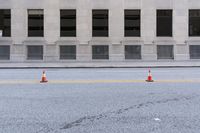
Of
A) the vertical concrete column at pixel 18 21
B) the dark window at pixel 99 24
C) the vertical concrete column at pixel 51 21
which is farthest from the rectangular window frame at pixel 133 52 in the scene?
the vertical concrete column at pixel 18 21

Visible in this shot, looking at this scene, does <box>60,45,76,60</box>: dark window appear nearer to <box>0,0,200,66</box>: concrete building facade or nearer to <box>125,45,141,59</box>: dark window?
<box>0,0,200,66</box>: concrete building facade

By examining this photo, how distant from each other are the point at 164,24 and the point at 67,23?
9.24 metres

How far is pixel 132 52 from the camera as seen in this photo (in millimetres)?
33438

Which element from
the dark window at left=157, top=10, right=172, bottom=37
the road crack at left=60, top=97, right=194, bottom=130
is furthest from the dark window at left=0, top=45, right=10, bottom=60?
the road crack at left=60, top=97, right=194, bottom=130

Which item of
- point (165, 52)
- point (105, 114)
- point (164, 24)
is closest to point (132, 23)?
point (164, 24)

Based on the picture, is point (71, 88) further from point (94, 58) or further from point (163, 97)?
point (94, 58)

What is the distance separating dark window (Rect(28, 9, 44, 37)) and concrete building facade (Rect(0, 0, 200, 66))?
29 centimetres

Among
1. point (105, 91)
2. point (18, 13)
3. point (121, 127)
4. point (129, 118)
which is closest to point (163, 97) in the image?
point (105, 91)

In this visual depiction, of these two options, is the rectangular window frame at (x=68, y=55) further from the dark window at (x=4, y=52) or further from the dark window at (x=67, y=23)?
the dark window at (x=4, y=52)

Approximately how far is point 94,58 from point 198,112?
25199 millimetres

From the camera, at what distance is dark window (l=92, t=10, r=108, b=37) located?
33.8 meters

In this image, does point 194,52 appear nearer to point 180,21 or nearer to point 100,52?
point 180,21

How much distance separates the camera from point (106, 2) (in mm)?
33625

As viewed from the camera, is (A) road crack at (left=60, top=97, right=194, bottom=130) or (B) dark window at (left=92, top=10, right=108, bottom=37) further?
(B) dark window at (left=92, top=10, right=108, bottom=37)
